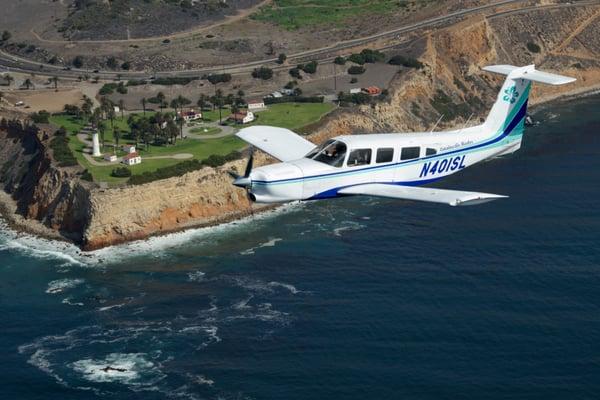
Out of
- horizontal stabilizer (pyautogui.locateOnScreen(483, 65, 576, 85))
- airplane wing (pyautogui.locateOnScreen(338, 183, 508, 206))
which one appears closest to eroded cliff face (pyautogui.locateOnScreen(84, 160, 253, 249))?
horizontal stabilizer (pyautogui.locateOnScreen(483, 65, 576, 85))

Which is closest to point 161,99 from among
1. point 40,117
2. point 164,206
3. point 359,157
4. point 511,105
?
point 40,117

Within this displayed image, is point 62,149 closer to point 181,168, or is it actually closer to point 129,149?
point 129,149

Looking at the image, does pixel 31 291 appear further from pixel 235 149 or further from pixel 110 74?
pixel 110 74

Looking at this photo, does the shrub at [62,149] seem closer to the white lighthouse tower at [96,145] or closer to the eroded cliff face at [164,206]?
the white lighthouse tower at [96,145]

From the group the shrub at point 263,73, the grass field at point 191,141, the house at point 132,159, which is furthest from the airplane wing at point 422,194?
the shrub at point 263,73

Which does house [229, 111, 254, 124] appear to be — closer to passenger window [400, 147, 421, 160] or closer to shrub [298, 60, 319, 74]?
shrub [298, 60, 319, 74]

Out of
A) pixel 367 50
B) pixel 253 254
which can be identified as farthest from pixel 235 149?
pixel 367 50
